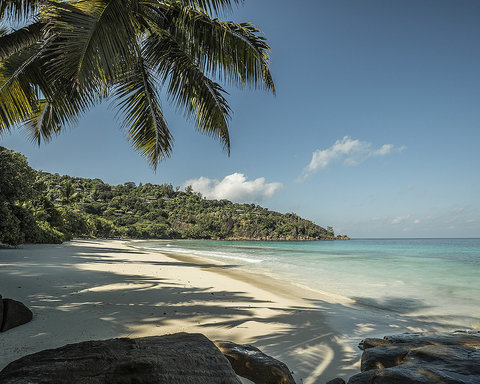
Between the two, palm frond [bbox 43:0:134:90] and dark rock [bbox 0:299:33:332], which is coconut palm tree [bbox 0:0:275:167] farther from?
dark rock [bbox 0:299:33:332]

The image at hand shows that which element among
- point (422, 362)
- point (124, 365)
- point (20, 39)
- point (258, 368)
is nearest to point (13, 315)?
point (124, 365)

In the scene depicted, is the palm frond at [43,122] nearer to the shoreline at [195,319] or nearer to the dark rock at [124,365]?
the shoreline at [195,319]

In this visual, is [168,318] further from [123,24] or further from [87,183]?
[87,183]

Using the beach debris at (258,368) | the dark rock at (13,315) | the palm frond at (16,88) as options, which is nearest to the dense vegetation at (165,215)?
the palm frond at (16,88)

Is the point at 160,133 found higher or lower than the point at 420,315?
higher

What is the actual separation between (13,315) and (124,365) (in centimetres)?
275

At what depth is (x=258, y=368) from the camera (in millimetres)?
2266

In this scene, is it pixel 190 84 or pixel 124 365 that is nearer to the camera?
pixel 124 365

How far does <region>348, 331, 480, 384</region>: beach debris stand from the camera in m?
1.78

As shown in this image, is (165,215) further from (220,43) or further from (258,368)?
(258,368)

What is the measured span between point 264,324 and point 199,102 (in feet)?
14.7

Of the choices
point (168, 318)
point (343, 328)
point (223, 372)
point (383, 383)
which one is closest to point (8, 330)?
point (168, 318)

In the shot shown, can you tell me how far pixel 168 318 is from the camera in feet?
13.4

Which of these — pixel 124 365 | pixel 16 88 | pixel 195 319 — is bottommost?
pixel 195 319
